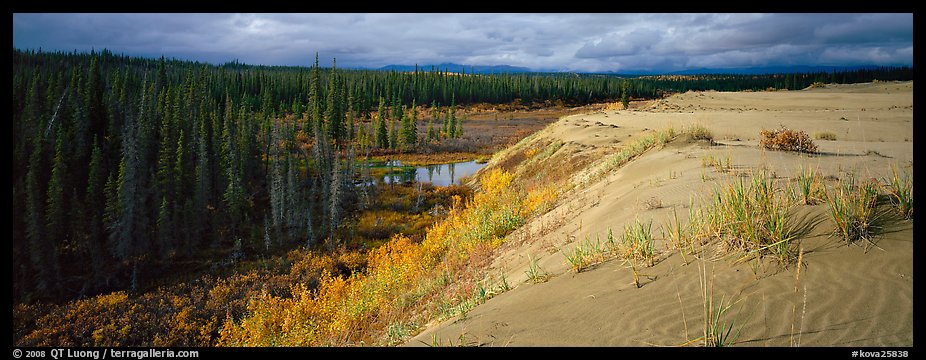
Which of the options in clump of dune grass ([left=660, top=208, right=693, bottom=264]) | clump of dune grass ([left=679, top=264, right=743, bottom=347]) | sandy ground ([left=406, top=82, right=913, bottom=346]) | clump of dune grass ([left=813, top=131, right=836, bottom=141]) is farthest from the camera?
Result: clump of dune grass ([left=813, top=131, right=836, bottom=141])

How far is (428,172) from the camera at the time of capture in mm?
45938

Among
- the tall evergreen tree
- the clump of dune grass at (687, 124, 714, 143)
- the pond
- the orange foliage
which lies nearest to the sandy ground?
the orange foliage

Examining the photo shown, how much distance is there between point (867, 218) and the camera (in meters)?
5.17

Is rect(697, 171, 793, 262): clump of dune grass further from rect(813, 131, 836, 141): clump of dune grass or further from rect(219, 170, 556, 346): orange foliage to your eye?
rect(813, 131, 836, 141): clump of dune grass

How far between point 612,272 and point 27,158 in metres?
41.5

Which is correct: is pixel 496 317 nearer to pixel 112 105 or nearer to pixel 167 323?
pixel 167 323

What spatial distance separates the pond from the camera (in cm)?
4094

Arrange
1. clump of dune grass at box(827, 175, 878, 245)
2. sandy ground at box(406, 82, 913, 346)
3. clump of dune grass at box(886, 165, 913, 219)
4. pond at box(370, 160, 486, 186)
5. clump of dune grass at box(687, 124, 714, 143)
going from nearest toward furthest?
1. sandy ground at box(406, 82, 913, 346)
2. clump of dune grass at box(827, 175, 878, 245)
3. clump of dune grass at box(886, 165, 913, 219)
4. clump of dune grass at box(687, 124, 714, 143)
5. pond at box(370, 160, 486, 186)

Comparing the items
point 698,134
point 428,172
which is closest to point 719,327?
point 698,134

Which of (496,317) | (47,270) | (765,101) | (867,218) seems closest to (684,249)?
(867,218)

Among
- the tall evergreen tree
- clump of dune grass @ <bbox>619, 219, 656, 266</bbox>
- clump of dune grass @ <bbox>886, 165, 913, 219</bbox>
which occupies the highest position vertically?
the tall evergreen tree

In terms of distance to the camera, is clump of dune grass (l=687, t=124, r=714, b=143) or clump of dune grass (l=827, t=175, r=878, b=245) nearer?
clump of dune grass (l=827, t=175, r=878, b=245)

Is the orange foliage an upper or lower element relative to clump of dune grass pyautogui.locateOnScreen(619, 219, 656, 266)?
lower
